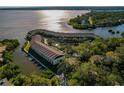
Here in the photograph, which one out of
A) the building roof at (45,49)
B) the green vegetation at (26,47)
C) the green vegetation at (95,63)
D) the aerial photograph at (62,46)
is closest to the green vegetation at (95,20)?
the aerial photograph at (62,46)

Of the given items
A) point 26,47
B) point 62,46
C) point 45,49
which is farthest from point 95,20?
point 26,47

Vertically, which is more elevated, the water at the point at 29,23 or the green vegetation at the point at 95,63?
the water at the point at 29,23

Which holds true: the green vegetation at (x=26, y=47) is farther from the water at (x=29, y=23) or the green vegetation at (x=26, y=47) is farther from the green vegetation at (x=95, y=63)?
the green vegetation at (x=95, y=63)

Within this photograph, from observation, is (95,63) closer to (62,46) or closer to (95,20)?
(62,46)

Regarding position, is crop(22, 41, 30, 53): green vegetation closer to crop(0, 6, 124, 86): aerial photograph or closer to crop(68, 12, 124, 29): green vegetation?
crop(0, 6, 124, 86): aerial photograph
